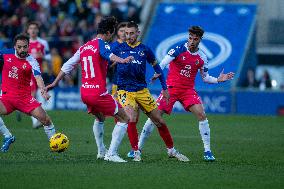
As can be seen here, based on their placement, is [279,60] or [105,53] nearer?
[105,53]

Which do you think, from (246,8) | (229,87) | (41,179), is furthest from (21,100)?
(246,8)

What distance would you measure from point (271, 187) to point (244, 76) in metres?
20.4

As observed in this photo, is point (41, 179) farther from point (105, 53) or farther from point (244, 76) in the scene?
point (244, 76)

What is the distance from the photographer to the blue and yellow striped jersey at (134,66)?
1423cm

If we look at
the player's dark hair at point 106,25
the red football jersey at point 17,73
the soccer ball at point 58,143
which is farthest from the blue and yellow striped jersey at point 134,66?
the red football jersey at point 17,73

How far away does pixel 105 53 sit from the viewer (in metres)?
13.3

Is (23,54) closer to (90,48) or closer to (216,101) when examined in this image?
(90,48)

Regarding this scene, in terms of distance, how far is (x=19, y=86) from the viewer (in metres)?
15.0

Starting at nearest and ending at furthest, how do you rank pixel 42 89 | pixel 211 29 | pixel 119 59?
pixel 119 59, pixel 42 89, pixel 211 29

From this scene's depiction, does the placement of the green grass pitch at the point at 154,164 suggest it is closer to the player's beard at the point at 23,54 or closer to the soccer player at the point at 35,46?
the soccer player at the point at 35,46

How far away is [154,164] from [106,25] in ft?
7.69

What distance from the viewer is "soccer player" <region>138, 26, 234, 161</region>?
48.6ft

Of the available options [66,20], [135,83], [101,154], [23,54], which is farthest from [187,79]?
[66,20]

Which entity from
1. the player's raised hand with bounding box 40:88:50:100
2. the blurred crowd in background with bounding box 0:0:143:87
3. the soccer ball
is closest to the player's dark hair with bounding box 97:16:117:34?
the player's raised hand with bounding box 40:88:50:100
